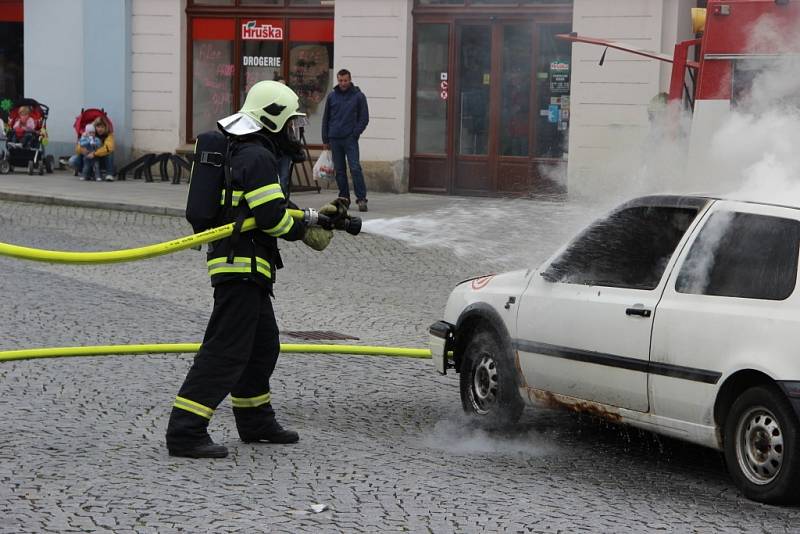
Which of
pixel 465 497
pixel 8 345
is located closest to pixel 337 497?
pixel 465 497

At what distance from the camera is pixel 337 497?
6.00 metres

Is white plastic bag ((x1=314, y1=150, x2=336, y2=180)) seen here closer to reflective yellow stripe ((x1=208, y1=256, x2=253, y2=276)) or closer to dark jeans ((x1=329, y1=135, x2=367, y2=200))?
dark jeans ((x1=329, y1=135, x2=367, y2=200))

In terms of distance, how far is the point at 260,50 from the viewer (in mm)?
23578

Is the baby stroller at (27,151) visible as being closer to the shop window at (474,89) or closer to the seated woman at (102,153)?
the seated woman at (102,153)

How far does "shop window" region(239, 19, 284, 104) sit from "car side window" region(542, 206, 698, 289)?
16514 millimetres

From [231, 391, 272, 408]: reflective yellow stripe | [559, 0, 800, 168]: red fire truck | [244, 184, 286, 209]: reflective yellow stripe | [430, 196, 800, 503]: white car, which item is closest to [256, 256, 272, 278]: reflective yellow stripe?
[244, 184, 286, 209]: reflective yellow stripe

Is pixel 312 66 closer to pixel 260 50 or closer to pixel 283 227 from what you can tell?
pixel 260 50

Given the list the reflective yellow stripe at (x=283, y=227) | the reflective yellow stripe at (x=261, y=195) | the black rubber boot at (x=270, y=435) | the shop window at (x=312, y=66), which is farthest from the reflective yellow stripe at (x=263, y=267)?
the shop window at (x=312, y=66)

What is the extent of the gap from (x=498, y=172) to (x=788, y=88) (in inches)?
475

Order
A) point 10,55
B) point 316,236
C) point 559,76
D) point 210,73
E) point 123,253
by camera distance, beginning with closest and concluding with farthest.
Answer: point 123,253 < point 316,236 < point 559,76 < point 210,73 < point 10,55

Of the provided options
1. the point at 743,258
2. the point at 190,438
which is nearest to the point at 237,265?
the point at 190,438

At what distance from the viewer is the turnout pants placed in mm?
6668

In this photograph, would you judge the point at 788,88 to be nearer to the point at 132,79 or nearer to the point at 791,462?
the point at 791,462

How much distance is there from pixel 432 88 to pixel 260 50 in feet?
10.9
